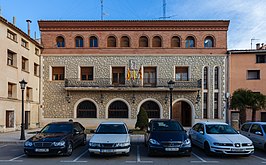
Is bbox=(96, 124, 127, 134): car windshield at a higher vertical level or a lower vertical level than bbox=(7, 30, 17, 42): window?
lower

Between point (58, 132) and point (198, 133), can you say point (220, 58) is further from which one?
point (58, 132)

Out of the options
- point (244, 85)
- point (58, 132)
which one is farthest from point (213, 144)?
point (244, 85)

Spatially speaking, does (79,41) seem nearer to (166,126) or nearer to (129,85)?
(129,85)

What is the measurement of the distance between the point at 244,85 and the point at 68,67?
711 inches

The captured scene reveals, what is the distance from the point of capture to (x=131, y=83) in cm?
2536

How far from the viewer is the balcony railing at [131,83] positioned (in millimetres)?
25062

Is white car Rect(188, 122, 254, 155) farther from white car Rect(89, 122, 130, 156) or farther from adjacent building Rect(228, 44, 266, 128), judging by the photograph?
adjacent building Rect(228, 44, 266, 128)

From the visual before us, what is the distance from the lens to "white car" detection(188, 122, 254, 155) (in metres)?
9.68

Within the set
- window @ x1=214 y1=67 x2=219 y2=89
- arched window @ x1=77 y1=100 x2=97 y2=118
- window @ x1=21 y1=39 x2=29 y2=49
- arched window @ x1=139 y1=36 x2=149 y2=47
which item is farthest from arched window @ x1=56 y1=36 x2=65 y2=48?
window @ x1=214 y1=67 x2=219 y2=89

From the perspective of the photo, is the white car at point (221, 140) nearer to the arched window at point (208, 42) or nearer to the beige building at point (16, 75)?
the beige building at point (16, 75)

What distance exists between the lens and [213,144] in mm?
10016

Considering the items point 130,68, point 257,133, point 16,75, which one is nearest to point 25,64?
point 16,75

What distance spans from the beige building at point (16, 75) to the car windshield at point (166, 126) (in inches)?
530

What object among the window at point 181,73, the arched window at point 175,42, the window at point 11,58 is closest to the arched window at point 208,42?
the arched window at point 175,42
